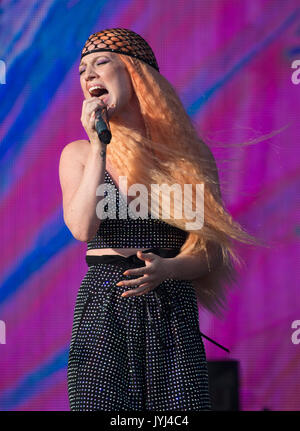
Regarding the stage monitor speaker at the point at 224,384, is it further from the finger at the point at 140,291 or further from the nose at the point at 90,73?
the nose at the point at 90,73

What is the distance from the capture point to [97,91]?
76.0 inches

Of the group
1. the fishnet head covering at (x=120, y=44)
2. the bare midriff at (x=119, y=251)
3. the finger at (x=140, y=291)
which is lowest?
the finger at (x=140, y=291)

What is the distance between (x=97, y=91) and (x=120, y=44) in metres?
0.16

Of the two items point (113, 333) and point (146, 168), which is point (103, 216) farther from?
point (113, 333)

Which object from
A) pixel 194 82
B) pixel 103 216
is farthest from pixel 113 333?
pixel 194 82

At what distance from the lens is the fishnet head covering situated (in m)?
1.97

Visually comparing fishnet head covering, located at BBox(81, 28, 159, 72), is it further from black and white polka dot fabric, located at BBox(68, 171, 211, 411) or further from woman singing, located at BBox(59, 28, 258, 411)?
black and white polka dot fabric, located at BBox(68, 171, 211, 411)

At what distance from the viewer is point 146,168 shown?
189 cm

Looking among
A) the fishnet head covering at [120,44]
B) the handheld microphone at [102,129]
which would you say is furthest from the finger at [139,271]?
the fishnet head covering at [120,44]

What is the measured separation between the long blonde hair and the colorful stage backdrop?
4.20ft

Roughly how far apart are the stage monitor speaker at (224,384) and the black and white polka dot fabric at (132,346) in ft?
5.03

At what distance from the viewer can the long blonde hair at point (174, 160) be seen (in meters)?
1.89

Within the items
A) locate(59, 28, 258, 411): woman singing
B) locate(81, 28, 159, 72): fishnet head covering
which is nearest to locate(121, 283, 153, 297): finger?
locate(59, 28, 258, 411): woman singing

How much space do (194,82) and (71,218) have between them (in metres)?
1.74
